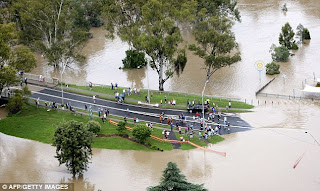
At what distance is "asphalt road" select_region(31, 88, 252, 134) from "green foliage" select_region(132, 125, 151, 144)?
20.3 ft

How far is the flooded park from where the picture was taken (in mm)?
Result: 64688

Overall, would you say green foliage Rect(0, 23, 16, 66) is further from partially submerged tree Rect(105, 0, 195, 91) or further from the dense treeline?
partially submerged tree Rect(105, 0, 195, 91)

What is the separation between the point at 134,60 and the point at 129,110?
21324 millimetres

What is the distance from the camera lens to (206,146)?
72062mm

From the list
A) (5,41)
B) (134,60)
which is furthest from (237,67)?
(5,41)

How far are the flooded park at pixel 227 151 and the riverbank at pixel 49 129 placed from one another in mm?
1131

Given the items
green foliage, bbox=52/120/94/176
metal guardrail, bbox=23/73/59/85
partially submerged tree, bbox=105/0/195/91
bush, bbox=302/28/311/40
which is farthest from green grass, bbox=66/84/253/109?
bush, bbox=302/28/311/40

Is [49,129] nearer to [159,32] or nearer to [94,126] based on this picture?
[94,126]

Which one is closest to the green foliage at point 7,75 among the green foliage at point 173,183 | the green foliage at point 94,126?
the green foliage at point 94,126

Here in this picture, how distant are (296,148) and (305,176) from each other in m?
6.90

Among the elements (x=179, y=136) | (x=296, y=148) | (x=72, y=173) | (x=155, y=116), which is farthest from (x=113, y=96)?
(x=296, y=148)

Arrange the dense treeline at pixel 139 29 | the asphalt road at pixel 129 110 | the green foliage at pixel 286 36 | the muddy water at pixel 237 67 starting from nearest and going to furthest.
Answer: the asphalt road at pixel 129 110, the dense treeline at pixel 139 29, the muddy water at pixel 237 67, the green foliage at pixel 286 36

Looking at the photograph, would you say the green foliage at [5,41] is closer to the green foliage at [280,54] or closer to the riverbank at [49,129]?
the riverbank at [49,129]

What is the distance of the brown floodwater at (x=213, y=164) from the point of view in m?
64.0
